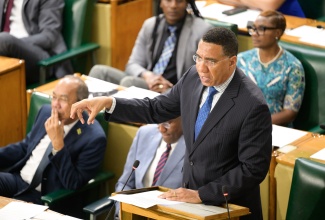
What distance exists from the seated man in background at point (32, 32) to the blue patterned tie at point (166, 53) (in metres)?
0.78

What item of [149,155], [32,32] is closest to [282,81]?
[149,155]

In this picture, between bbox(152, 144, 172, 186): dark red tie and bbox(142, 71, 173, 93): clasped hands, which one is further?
bbox(142, 71, 173, 93): clasped hands

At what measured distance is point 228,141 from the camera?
3.29 metres

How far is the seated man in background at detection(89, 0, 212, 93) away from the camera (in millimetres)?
5590

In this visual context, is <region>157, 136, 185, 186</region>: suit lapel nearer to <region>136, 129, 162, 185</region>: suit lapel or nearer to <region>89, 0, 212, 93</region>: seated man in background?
<region>136, 129, 162, 185</region>: suit lapel

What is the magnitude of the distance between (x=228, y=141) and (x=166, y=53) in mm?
2527

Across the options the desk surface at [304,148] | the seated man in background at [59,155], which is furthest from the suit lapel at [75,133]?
the desk surface at [304,148]

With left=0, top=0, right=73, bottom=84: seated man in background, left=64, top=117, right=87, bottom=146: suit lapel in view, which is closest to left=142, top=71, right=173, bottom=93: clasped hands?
left=0, top=0, right=73, bottom=84: seated man in background

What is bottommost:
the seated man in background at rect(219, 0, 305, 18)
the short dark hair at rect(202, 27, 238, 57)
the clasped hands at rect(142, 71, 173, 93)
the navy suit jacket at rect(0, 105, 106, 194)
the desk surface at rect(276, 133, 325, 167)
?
the navy suit jacket at rect(0, 105, 106, 194)

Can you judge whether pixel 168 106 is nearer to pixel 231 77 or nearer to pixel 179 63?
pixel 231 77

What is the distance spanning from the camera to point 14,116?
17.8 ft

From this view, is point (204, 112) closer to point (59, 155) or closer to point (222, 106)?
point (222, 106)

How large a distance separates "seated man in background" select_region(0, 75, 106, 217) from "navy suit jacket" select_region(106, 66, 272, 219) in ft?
3.40

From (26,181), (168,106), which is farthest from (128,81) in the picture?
(168,106)
